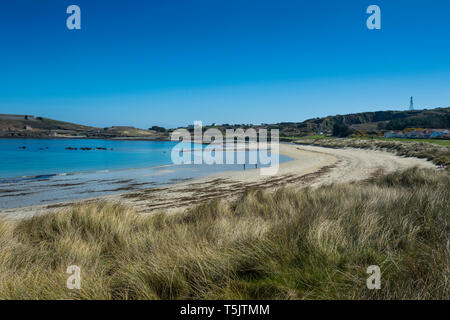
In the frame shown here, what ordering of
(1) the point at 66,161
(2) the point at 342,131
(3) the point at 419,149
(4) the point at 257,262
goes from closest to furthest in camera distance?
(4) the point at 257,262
(3) the point at 419,149
(1) the point at 66,161
(2) the point at 342,131

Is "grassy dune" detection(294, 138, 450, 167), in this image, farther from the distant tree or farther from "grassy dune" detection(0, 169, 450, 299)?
the distant tree

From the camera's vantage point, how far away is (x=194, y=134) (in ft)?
452

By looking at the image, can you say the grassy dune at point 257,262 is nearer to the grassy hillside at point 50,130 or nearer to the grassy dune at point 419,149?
the grassy dune at point 419,149

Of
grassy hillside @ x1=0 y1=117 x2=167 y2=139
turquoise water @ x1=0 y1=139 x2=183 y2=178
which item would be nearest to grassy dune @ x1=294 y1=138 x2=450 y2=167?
turquoise water @ x1=0 y1=139 x2=183 y2=178

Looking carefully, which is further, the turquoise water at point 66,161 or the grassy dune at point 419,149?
the turquoise water at point 66,161

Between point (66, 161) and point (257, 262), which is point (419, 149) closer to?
point (257, 262)

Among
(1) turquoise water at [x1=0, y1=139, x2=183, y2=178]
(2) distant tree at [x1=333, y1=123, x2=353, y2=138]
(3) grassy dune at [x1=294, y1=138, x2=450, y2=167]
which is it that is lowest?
(1) turquoise water at [x1=0, y1=139, x2=183, y2=178]

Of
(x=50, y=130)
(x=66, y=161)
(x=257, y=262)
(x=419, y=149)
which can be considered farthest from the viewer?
(x=50, y=130)

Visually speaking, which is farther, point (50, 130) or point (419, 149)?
point (50, 130)

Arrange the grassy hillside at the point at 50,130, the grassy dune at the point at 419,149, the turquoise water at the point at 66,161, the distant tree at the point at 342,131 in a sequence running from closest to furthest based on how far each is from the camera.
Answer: the grassy dune at the point at 419,149
the turquoise water at the point at 66,161
the distant tree at the point at 342,131
the grassy hillside at the point at 50,130

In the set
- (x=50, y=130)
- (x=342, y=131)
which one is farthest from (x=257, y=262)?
(x=50, y=130)

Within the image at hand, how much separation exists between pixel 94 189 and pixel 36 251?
13.4 meters

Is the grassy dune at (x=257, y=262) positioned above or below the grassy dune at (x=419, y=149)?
below

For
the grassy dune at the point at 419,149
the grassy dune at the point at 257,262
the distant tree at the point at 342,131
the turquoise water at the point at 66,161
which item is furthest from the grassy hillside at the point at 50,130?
the grassy dune at the point at 257,262
